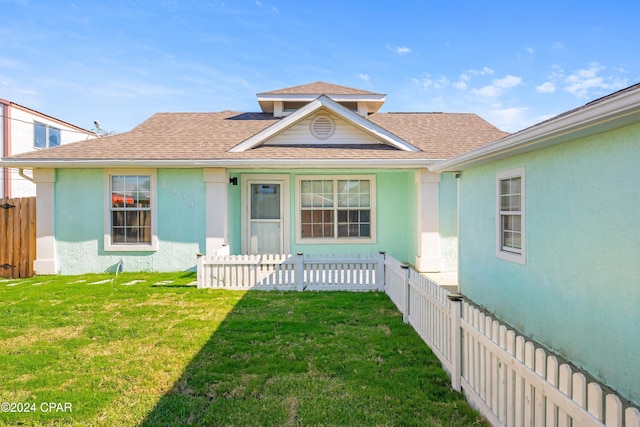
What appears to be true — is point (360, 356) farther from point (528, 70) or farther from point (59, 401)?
point (528, 70)

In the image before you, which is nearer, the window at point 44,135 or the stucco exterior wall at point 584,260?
the stucco exterior wall at point 584,260

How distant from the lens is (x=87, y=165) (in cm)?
955

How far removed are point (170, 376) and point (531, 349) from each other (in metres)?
3.58

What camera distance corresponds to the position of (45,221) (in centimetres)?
975

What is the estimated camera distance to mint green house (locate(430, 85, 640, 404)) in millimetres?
3455

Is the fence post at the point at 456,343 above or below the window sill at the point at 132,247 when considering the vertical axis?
below

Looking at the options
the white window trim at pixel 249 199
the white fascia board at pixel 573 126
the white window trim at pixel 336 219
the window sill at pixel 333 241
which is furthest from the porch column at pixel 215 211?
the white fascia board at pixel 573 126

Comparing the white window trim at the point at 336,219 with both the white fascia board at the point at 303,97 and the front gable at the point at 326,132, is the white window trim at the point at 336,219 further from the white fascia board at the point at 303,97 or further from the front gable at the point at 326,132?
the white fascia board at the point at 303,97

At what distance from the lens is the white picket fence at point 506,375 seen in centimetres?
196

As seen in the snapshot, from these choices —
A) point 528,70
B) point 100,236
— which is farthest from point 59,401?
point 528,70

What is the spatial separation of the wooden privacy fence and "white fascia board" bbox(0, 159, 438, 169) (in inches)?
45.7

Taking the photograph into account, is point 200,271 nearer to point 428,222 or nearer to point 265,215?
point 265,215

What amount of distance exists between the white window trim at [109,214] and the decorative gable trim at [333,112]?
2921mm

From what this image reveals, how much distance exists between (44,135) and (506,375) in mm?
27459
